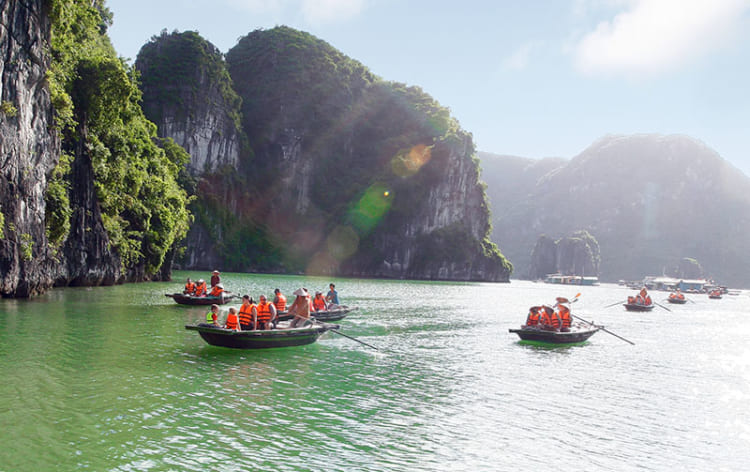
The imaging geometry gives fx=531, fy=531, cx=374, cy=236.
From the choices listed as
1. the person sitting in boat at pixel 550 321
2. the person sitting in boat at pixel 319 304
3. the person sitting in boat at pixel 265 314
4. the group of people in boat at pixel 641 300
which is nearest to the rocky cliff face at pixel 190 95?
the group of people in boat at pixel 641 300

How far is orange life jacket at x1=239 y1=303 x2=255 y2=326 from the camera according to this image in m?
17.7

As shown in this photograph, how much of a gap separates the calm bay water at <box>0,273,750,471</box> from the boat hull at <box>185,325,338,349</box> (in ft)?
1.07

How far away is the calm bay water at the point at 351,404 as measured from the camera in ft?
29.1

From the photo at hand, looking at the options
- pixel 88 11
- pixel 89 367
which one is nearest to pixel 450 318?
pixel 89 367

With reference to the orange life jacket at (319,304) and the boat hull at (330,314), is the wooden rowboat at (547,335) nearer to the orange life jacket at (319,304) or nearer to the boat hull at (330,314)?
the boat hull at (330,314)

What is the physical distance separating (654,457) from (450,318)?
2319 cm

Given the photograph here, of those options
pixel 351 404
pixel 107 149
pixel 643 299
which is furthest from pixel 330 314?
pixel 643 299

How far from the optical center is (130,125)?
168 feet

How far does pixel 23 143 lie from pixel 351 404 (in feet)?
78.1

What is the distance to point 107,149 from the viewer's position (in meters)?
41.7

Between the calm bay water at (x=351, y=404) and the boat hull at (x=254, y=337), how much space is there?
0.33m

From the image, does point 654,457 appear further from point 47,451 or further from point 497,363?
point 47,451

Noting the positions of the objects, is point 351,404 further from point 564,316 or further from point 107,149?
point 107,149

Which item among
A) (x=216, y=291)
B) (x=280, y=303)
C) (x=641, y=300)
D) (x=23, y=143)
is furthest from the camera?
(x=641, y=300)
